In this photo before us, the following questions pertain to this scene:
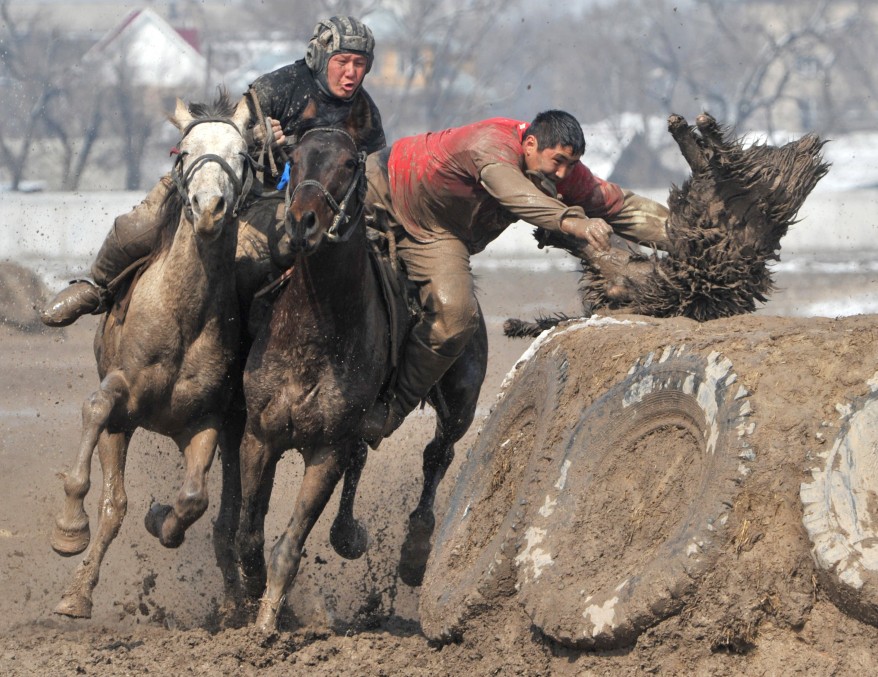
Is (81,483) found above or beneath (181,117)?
beneath

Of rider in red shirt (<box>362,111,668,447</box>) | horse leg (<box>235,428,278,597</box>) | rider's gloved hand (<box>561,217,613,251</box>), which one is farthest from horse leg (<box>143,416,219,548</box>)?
rider's gloved hand (<box>561,217,613,251</box>)

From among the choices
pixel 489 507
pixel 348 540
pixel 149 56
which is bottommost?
pixel 348 540

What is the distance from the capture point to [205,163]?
5.61 m

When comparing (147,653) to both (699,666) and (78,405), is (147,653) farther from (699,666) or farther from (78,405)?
(78,405)

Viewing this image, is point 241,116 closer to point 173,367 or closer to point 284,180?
point 284,180

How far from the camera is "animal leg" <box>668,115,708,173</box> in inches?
229

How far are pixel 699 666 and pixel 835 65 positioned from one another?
37957mm

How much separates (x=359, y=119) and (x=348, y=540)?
7.21 feet

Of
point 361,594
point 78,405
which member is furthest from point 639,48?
point 361,594

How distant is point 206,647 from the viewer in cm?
606

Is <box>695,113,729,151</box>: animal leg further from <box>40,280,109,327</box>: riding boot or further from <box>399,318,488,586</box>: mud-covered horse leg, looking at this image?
<box>40,280,109,327</box>: riding boot

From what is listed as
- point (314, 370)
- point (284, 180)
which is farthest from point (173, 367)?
point (284, 180)

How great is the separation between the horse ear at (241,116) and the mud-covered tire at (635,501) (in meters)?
1.89

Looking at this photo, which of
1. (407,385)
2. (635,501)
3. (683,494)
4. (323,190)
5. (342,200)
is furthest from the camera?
(407,385)
